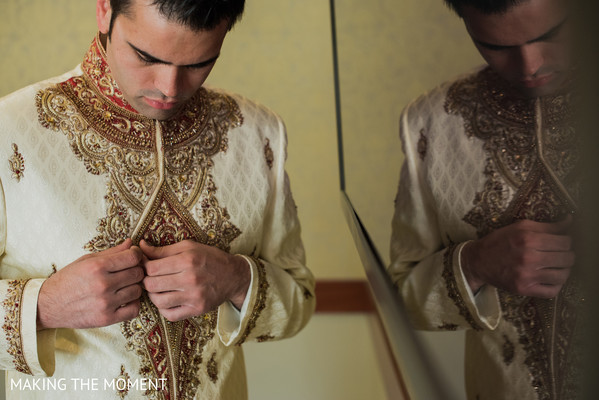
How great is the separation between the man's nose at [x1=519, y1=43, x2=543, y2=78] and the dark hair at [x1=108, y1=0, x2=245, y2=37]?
42 centimetres

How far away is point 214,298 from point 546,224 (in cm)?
50

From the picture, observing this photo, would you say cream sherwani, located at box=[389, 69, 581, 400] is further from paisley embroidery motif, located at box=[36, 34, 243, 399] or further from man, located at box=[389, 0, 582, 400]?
paisley embroidery motif, located at box=[36, 34, 243, 399]

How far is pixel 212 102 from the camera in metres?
0.68

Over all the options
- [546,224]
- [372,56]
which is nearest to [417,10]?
[546,224]

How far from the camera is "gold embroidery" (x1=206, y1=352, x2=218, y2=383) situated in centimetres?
65

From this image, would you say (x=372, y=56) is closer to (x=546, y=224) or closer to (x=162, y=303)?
(x=162, y=303)

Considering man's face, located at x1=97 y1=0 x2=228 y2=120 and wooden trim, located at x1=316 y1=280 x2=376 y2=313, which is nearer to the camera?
man's face, located at x1=97 y1=0 x2=228 y2=120

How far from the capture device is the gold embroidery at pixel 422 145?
286 mm

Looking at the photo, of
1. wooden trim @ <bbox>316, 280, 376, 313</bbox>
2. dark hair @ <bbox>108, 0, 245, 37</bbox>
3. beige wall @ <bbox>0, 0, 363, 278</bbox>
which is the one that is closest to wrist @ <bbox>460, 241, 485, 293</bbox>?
dark hair @ <bbox>108, 0, 245, 37</bbox>

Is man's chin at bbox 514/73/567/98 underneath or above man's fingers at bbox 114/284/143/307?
above

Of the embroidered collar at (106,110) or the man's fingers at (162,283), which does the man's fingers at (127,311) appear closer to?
the man's fingers at (162,283)

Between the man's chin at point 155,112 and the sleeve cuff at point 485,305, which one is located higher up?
the sleeve cuff at point 485,305

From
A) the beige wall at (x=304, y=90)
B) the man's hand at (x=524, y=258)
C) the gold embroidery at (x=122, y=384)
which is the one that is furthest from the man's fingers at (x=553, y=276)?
the beige wall at (x=304, y=90)

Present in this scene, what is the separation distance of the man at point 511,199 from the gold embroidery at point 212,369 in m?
0.43
